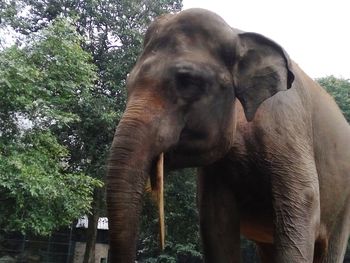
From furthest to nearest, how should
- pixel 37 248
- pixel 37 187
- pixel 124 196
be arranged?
pixel 37 248
pixel 37 187
pixel 124 196

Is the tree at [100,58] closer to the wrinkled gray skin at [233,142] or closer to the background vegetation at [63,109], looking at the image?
the background vegetation at [63,109]

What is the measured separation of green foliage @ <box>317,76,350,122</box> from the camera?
18594 mm

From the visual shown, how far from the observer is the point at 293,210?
8.32 ft

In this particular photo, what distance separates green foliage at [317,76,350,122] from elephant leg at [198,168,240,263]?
16390mm

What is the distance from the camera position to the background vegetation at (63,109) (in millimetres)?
9312

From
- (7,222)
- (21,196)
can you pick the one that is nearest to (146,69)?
(21,196)

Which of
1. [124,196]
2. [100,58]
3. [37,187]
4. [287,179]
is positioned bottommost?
[124,196]

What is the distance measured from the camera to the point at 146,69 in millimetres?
2164

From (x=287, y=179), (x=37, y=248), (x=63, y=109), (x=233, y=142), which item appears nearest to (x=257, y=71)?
(x=233, y=142)

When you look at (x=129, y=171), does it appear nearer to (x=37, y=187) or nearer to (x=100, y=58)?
(x=37, y=187)

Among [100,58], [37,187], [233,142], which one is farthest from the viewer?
[100,58]

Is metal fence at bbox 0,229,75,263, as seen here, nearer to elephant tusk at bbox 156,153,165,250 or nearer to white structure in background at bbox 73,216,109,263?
white structure in background at bbox 73,216,109,263

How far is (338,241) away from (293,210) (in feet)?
2.59

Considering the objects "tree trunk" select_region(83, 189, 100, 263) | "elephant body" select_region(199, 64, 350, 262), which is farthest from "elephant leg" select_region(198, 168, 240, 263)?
"tree trunk" select_region(83, 189, 100, 263)
